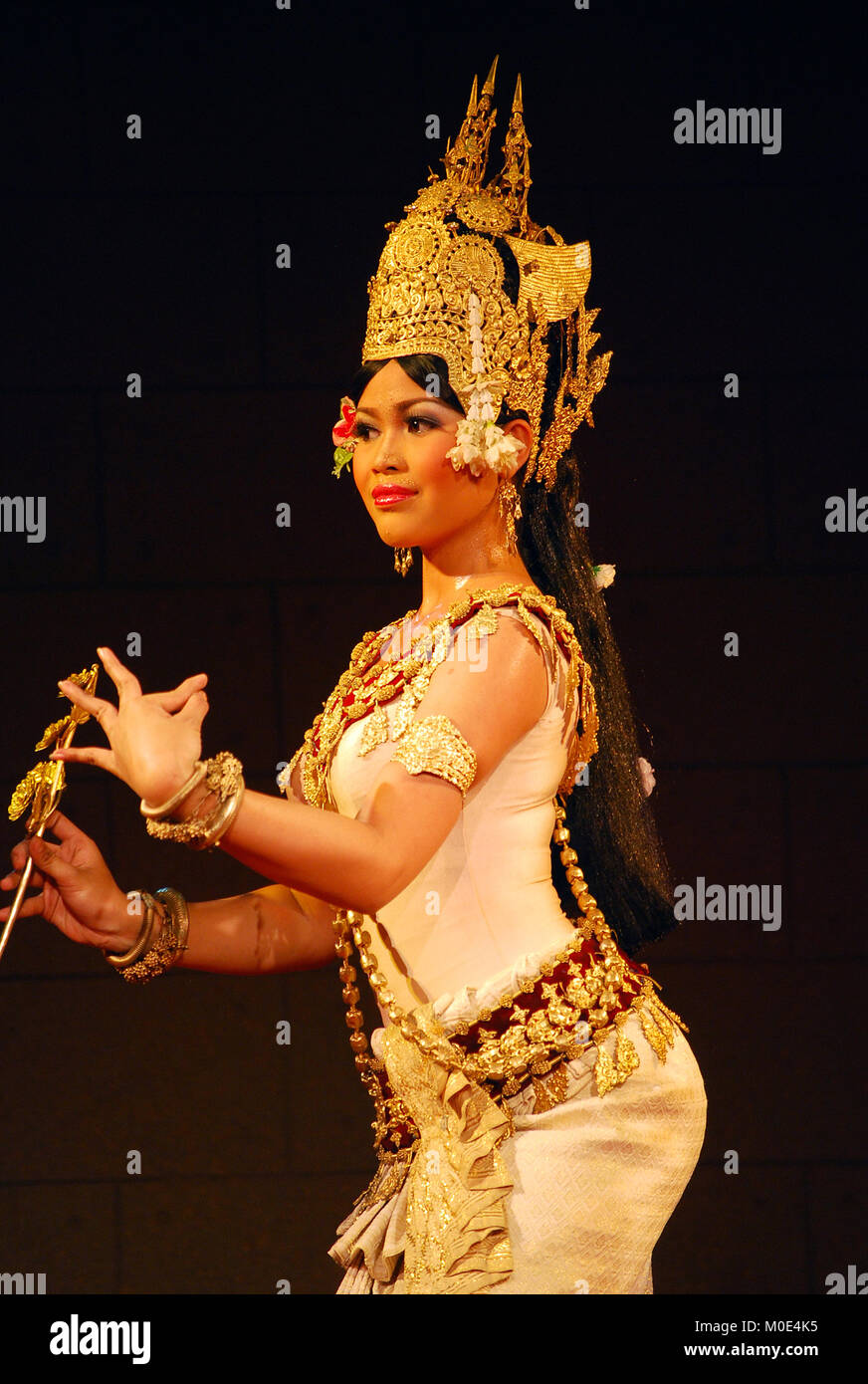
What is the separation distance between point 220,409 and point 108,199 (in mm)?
457

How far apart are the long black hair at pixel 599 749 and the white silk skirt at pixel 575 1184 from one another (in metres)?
0.25

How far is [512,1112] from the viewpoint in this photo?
222cm

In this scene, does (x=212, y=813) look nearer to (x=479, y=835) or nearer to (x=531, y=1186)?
(x=479, y=835)

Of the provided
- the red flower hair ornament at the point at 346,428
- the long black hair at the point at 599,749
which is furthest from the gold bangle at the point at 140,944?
the red flower hair ornament at the point at 346,428

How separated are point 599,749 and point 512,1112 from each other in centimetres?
54

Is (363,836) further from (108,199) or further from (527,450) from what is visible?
(108,199)

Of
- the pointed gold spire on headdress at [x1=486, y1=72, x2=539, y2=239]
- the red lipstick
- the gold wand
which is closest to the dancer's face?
the red lipstick

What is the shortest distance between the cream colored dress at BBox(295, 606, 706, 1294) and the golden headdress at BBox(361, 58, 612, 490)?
32 centimetres

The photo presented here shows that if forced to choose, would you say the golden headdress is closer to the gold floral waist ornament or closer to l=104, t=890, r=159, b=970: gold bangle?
the gold floral waist ornament

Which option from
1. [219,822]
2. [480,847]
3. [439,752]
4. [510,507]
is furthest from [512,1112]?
[510,507]

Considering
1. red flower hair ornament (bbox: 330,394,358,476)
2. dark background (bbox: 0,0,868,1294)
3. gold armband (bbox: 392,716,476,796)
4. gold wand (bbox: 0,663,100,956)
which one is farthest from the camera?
dark background (bbox: 0,0,868,1294)

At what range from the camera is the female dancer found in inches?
85.1

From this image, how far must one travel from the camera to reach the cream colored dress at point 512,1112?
216cm

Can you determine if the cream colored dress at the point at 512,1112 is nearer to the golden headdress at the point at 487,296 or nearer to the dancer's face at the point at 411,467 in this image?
the dancer's face at the point at 411,467
